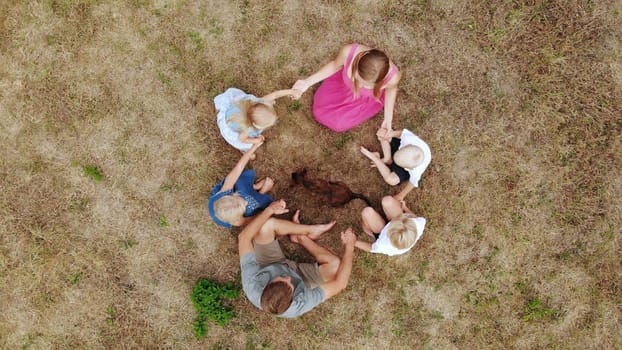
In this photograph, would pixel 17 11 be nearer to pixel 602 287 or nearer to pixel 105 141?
pixel 105 141

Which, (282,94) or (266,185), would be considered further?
(266,185)

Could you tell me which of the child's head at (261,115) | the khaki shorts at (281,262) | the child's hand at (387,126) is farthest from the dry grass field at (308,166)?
the child's head at (261,115)

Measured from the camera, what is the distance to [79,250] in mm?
5098

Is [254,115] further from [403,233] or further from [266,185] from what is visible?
[403,233]

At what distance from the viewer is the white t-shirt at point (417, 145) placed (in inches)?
182

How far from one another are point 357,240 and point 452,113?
197 centimetres

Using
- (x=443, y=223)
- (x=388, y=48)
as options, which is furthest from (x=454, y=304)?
(x=388, y=48)

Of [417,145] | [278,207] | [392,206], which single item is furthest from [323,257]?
[417,145]

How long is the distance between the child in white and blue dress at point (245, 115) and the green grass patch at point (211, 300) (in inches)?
68.0

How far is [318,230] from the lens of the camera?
501cm

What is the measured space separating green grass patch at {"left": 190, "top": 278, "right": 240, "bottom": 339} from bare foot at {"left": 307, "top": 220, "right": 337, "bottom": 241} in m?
1.16

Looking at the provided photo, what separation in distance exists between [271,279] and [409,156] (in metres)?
2.00

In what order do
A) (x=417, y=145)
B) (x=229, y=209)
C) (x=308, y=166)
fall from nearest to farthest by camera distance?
(x=229, y=209), (x=417, y=145), (x=308, y=166)

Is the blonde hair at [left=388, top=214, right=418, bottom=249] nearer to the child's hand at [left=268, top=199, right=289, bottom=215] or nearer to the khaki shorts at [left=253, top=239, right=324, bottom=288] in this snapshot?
the khaki shorts at [left=253, top=239, right=324, bottom=288]
